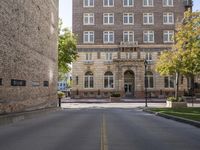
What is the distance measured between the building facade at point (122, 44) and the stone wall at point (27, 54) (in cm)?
2768

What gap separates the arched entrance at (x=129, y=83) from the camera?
65.5 metres

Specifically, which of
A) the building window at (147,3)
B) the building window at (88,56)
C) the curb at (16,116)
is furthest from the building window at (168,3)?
the curb at (16,116)

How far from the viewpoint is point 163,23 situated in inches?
2591

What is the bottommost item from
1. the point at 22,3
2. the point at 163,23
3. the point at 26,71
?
the point at 26,71

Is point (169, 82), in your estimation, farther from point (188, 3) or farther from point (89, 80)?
point (188, 3)

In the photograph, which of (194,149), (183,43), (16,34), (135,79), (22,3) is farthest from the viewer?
(135,79)

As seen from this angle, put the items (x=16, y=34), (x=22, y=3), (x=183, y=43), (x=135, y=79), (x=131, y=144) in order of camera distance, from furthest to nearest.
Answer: (x=135, y=79)
(x=183, y=43)
(x=22, y=3)
(x=16, y=34)
(x=131, y=144)

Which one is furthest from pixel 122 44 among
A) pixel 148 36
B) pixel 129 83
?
pixel 129 83

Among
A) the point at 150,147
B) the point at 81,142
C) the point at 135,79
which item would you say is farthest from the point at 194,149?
the point at 135,79

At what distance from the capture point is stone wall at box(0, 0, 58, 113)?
67.9 feet

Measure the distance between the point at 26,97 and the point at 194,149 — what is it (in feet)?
55.4

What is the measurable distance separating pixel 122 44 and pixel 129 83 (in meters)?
7.45

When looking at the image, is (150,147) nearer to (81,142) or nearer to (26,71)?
(81,142)

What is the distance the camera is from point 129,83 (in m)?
65.8
